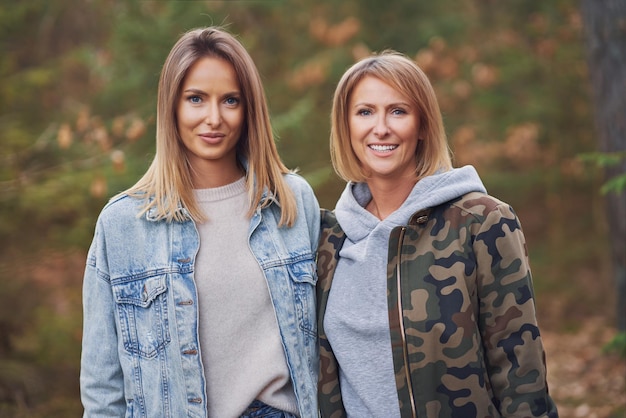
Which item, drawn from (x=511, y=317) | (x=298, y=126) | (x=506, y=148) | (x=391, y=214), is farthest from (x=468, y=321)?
(x=506, y=148)

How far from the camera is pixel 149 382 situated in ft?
8.86

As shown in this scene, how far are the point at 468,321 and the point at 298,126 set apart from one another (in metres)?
4.55

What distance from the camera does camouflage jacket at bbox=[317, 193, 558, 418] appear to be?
2.48 meters

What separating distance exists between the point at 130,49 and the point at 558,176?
673cm

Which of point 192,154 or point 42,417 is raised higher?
point 192,154

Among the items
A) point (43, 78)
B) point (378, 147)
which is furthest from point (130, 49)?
point (378, 147)

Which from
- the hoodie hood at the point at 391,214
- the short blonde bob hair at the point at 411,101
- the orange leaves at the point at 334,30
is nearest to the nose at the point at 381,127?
the short blonde bob hair at the point at 411,101

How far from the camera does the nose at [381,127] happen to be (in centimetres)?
277

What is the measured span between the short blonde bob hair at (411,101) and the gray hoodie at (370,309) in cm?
14

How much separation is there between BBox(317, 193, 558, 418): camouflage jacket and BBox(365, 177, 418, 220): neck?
29 centimetres

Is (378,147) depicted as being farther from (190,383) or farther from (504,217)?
(190,383)

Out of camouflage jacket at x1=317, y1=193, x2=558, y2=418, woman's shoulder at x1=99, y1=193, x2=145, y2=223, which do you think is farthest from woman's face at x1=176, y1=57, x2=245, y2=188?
camouflage jacket at x1=317, y1=193, x2=558, y2=418

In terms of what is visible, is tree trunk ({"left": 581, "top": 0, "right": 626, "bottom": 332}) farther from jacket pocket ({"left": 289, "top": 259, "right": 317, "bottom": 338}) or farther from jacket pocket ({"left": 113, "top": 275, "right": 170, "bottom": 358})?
jacket pocket ({"left": 113, "top": 275, "right": 170, "bottom": 358})

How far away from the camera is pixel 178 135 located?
2.91 m
